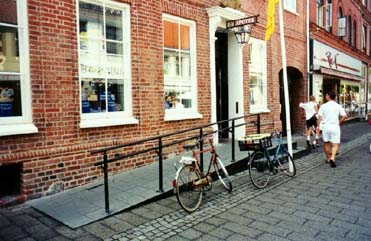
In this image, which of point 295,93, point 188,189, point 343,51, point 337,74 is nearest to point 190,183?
point 188,189

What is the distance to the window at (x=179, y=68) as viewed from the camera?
7.55m

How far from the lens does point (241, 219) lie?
446 cm

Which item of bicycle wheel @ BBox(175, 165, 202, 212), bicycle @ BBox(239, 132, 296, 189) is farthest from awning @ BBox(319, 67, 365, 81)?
bicycle wheel @ BBox(175, 165, 202, 212)

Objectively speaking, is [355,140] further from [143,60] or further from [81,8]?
[81,8]

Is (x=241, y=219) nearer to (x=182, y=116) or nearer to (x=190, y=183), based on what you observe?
(x=190, y=183)

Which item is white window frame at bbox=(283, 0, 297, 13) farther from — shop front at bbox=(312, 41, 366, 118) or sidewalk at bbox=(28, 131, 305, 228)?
sidewalk at bbox=(28, 131, 305, 228)

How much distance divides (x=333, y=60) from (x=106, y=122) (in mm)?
14340

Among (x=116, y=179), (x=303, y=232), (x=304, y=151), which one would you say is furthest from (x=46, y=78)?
(x=304, y=151)

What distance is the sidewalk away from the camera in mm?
4502

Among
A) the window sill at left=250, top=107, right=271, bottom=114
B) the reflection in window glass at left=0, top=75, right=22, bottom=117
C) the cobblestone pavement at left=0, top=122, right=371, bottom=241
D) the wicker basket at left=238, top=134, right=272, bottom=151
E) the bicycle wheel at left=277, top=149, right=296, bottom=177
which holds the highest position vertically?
the reflection in window glass at left=0, top=75, right=22, bottom=117

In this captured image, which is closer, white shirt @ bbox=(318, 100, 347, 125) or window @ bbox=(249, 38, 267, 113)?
white shirt @ bbox=(318, 100, 347, 125)

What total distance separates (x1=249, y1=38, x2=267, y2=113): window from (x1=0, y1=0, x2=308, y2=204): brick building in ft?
2.06

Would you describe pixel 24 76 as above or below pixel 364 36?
below

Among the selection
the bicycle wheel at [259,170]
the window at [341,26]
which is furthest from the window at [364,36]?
the bicycle wheel at [259,170]
